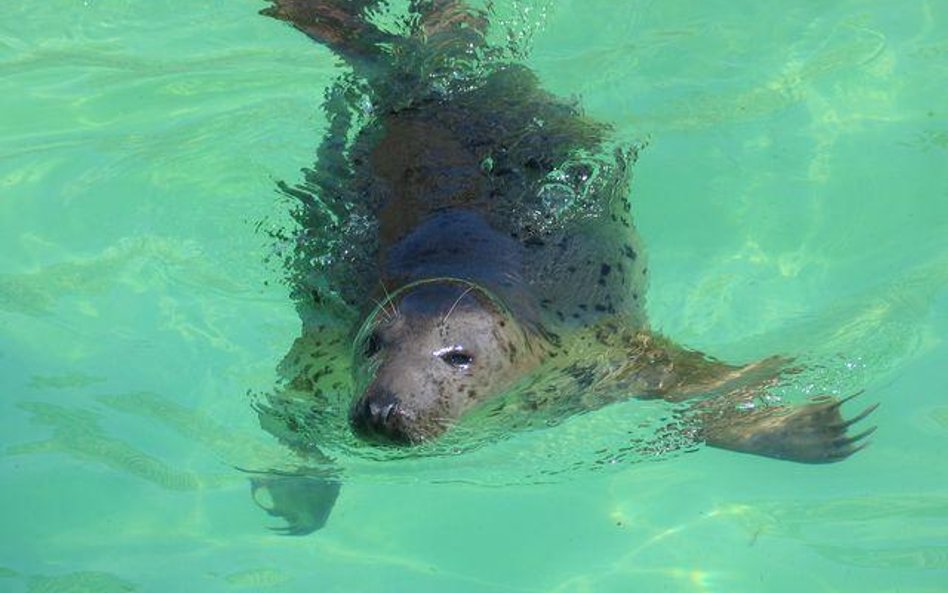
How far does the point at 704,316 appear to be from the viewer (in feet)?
19.4

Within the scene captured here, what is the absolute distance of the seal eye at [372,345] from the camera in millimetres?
4723

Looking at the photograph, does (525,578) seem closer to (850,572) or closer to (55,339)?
(850,572)

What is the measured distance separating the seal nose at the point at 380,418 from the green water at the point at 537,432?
2.19 ft

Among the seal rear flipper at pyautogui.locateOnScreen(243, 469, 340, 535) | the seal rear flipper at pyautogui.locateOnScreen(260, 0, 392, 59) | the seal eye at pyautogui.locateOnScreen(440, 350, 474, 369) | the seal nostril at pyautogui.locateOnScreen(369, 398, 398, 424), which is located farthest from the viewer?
the seal rear flipper at pyautogui.locateOnScreen(260, 0, 392, 59)

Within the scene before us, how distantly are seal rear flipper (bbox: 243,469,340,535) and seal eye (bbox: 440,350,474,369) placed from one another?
82 cm

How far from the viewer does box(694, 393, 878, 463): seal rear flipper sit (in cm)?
507

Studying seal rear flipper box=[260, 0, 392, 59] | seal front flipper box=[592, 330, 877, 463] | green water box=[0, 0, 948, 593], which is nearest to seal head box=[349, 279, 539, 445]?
green water box=[0, 0, 948, 593]

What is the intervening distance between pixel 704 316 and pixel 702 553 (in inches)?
56.3

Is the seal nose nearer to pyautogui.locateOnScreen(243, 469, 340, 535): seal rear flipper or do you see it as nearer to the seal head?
the seal head

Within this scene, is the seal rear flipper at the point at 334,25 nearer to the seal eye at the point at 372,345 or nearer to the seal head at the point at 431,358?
the seal head at the point at 431,358

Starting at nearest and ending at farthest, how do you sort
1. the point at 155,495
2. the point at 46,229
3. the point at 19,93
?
the point at 155,495, the point at 46,229, the point at 19,93

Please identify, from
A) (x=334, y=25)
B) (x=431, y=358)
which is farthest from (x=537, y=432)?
(x=334, y=25)

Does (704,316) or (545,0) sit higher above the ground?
(545,0)

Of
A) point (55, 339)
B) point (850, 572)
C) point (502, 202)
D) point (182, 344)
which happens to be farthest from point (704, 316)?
point (55, 339)
